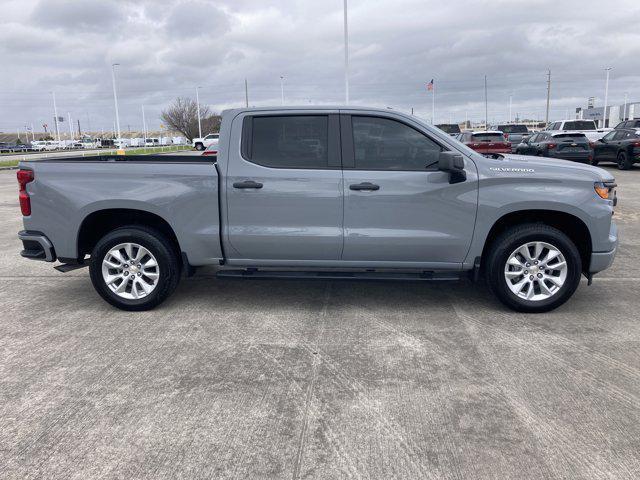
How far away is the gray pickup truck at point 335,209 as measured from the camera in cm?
486

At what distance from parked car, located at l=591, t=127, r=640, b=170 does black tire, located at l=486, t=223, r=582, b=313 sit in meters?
17.3

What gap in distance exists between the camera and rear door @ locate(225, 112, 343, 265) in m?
4.93

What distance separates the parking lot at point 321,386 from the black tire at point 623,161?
54.3 ft

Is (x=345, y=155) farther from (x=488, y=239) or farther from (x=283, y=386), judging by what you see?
(x=283, y=386)

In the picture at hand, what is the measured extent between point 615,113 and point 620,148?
6894 cm

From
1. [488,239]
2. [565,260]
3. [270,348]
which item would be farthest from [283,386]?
[565,260]

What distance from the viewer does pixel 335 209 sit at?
4914 mm

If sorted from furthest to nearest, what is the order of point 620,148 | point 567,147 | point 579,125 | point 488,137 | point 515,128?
point 515,128 → point 579,125 → point 488,137 → point 567,147 → point 620,148

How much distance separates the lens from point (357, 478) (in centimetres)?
270

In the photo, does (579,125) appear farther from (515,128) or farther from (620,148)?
(515,128)

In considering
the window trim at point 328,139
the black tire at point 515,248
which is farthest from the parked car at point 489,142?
the window trim at point 328,139

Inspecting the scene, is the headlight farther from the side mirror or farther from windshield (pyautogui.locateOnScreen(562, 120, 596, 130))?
windshield (pyautogui.locateOnScreen(562, 120, 596, 130))

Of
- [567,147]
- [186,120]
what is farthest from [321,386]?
[186,120]

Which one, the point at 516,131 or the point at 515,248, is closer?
the point at 515,248
